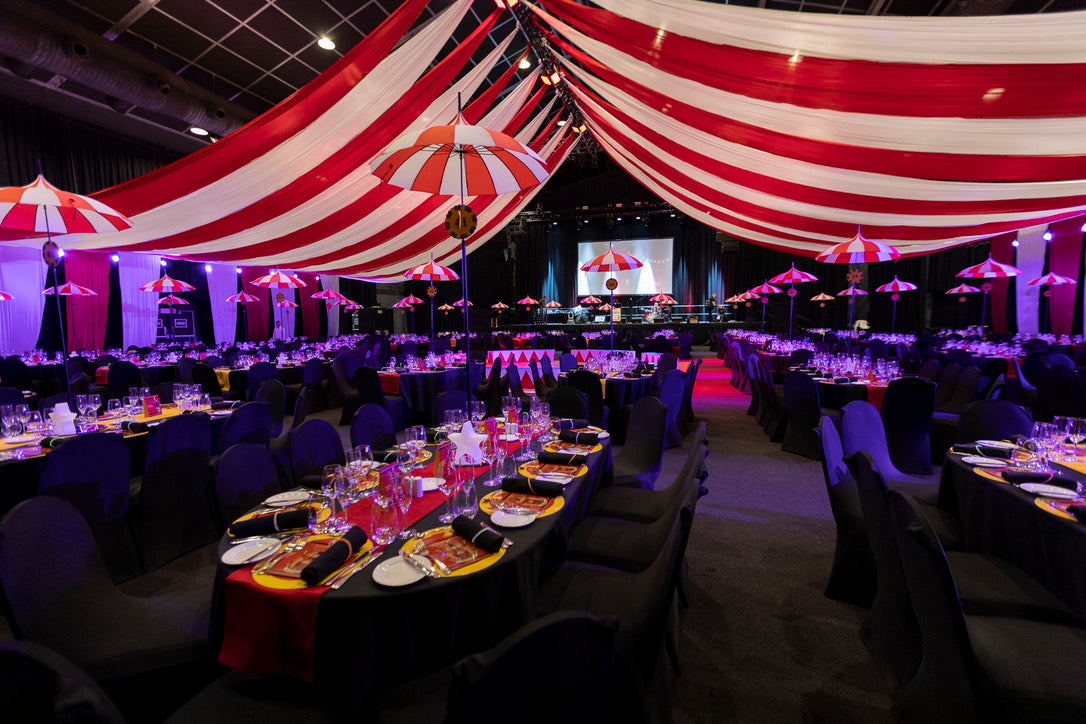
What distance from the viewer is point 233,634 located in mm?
1433

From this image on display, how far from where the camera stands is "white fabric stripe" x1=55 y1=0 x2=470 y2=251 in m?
4.56

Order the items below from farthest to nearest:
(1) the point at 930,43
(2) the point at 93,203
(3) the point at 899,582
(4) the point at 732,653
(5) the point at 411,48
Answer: (5) the point at 411,48 < (2) the point at 93,203 < (1) the point at 930,43 < (4) the point at 732,653 < (3) the point at 899,582

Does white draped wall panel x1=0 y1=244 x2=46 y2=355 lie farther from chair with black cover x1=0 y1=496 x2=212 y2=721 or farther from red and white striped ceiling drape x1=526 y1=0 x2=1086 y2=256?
chair with black cover x1=0 y1=496 x2=212 y2=721

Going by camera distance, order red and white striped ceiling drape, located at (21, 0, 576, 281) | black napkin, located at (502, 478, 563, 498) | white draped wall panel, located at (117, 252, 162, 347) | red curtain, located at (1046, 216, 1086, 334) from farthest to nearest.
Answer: white draped wall panel, located at (117, 252, 162, 347) < red curtain, located at (1046, 216, 1086, 334) < red and white striped ceiling drape, located at (21, 0, 576, 281) < black napkin, located at (502, 478, 563, 498)

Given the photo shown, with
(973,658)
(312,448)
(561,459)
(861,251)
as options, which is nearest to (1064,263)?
(861,251)

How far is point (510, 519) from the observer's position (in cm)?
186

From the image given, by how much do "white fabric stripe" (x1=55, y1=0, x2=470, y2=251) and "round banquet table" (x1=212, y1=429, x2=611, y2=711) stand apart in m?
4.73

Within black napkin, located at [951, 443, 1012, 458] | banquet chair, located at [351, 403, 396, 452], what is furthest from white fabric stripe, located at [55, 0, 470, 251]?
black napkin, located at [951, 443, 1012, 458]

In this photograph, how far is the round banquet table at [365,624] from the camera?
134cm

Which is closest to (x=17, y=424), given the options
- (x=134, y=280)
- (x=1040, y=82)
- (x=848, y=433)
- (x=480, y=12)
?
(x=848, y=433)

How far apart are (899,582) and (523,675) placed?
188 cm

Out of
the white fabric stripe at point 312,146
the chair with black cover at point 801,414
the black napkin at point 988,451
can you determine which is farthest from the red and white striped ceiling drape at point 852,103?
the black napkin at point 988,451

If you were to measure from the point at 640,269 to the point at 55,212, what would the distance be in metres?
20.4

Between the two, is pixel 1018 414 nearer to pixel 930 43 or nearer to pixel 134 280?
pixel 930 43
